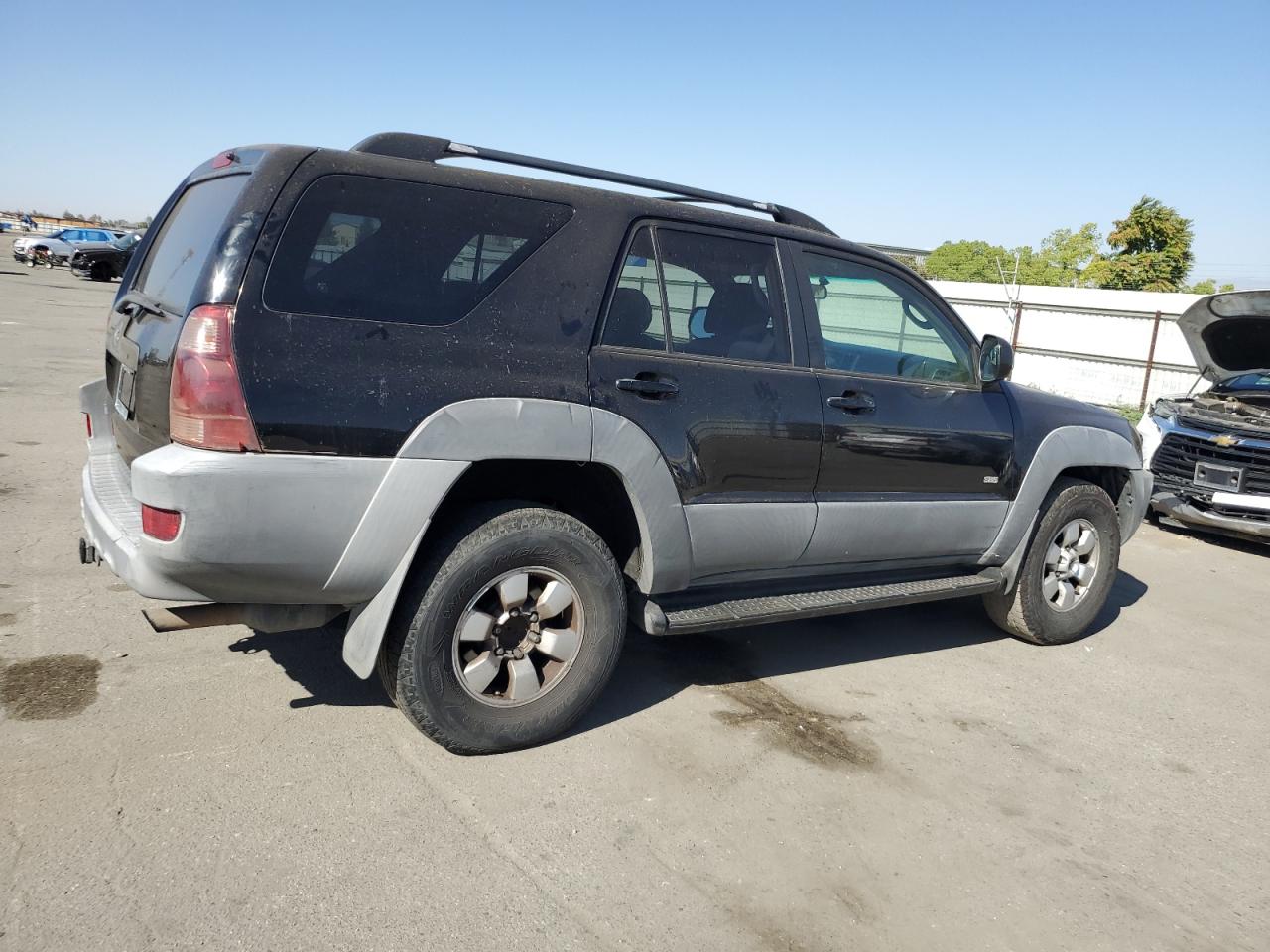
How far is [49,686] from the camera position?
3668mm

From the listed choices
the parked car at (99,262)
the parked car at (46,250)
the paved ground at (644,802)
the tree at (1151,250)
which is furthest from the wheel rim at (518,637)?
the tree at (1151,250)

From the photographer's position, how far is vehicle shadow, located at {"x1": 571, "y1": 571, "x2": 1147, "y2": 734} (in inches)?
166

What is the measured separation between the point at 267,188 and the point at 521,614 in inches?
64.3

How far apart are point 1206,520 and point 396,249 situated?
23.8ft

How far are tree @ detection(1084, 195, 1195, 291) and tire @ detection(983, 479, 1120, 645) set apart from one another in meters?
40.9

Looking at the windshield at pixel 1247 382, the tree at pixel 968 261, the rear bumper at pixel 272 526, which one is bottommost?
the rear bumper at pixel 272 526

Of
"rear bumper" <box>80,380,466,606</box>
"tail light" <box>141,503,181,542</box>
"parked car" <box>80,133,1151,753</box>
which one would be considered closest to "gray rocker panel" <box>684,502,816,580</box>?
"parked car" <box>80,133,1151,753</box>

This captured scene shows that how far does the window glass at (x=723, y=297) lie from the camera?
3834 mm

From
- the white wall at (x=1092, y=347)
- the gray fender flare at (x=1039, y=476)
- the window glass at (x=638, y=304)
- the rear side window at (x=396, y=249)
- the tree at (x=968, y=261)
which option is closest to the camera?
the rear side window at (x=396, y=249)

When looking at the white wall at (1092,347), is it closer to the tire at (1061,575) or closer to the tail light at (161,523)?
the tire at (1061,575)

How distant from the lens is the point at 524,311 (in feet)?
11.1

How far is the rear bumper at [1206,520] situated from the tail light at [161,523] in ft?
25.5

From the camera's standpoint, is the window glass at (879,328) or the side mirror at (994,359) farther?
the side mirror at (994,359)

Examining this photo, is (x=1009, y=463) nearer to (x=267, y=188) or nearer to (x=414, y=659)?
(x=414, y=659)
